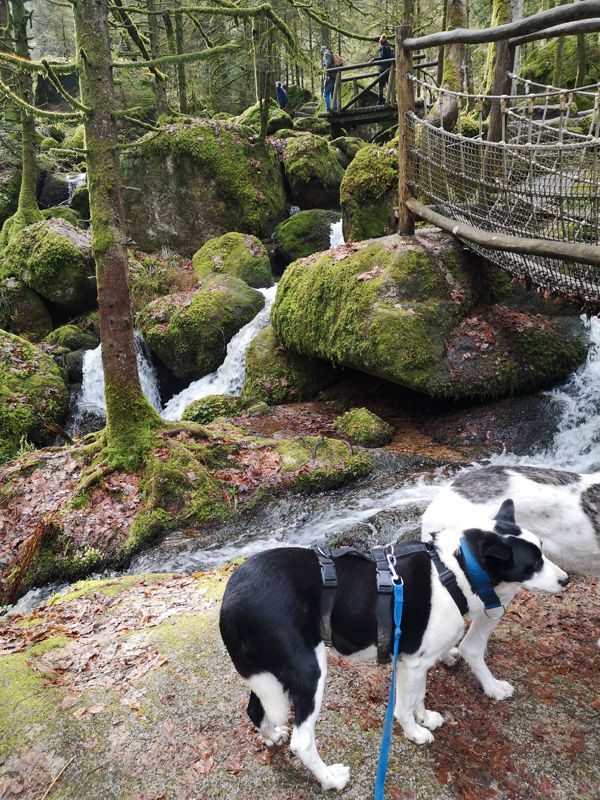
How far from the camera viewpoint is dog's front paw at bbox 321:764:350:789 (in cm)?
281

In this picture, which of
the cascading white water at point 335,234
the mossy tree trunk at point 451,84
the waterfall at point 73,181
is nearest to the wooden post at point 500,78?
the mossy tree trunk at point 451,84

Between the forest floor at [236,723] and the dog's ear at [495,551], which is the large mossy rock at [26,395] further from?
the dog's ear at [495,551]

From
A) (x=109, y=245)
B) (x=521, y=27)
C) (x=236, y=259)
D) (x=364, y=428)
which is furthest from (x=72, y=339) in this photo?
(x=521, y=27)

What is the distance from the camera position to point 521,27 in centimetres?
594

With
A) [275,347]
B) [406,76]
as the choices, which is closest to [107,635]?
[275,347]

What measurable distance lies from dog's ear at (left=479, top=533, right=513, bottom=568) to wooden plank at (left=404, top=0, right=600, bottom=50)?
4610 mm

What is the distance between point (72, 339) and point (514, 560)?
1332cm

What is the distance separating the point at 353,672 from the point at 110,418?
5.01m

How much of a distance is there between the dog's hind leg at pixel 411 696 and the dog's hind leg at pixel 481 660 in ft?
1.60

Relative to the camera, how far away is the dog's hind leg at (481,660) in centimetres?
340

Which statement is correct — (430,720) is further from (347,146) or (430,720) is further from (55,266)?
(347,146)

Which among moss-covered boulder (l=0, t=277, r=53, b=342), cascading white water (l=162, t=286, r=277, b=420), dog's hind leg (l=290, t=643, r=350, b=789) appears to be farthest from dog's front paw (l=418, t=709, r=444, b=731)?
moss-covered boulder (l=0, t=277, r=53, b=342)

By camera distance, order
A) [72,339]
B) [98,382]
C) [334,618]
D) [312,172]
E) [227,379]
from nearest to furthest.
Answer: [334,618] → [227,379] → [98,382] → [72,339] → [312,172]

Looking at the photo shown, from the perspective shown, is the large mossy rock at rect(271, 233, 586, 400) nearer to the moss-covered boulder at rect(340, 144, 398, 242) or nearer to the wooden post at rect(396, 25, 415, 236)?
the wooden post at rect(396, 25, 415, 236)
